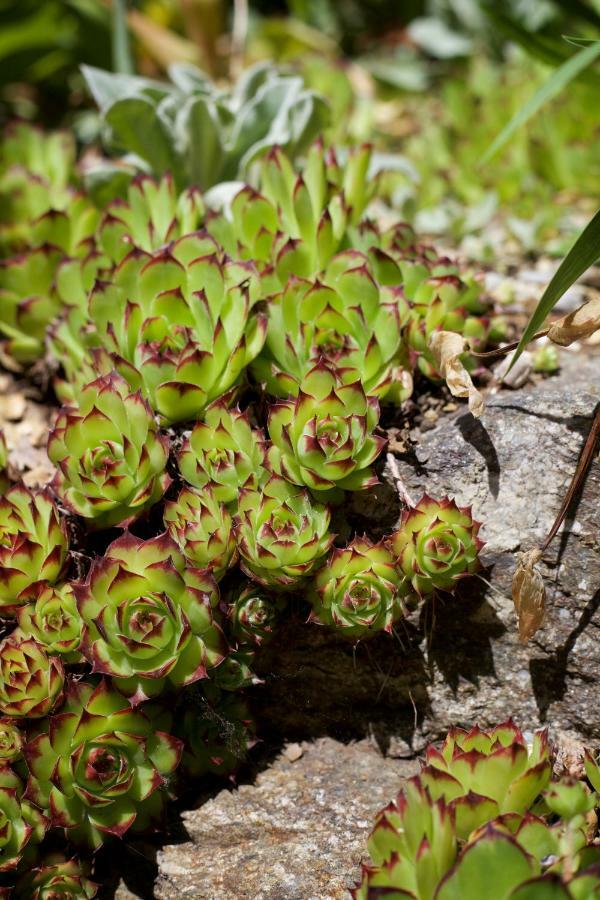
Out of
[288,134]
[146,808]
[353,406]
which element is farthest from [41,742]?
[288,134]

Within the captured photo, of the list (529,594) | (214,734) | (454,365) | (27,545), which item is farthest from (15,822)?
(454,365)

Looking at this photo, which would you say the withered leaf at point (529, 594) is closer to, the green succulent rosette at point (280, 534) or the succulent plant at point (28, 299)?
the green succulent rosette at point (280, 534)

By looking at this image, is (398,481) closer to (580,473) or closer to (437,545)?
(437,545)

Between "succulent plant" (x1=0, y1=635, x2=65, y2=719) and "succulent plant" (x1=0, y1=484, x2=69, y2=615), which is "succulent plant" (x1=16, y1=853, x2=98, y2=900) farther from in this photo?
"succulent plant" (x1=0, y1=484, x2=69, y2=615)

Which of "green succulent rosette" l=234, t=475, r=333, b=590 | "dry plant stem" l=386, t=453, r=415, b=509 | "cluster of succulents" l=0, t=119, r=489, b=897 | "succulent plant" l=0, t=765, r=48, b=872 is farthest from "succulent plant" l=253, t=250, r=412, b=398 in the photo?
"succulent plant" l=0, t=765, r=48, b=872

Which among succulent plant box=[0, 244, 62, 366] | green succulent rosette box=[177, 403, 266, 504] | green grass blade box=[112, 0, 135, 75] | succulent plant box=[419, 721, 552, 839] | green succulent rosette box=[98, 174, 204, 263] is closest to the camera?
succulent plant box=[419, 721, 552, 839]

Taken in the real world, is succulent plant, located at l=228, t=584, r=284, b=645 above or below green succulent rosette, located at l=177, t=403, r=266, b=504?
below
